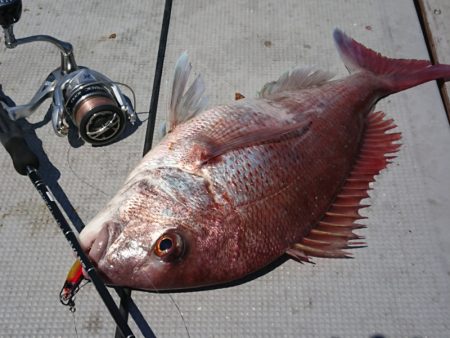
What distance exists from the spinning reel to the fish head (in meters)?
0.46

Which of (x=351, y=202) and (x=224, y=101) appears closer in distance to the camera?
(x=351, y=202)

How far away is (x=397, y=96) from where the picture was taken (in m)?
2.46

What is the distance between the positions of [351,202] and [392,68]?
824 millimetres

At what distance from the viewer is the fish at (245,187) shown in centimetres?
162

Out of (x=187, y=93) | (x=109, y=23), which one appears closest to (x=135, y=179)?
(x=187, y=93)

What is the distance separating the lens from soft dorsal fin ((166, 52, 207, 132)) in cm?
211

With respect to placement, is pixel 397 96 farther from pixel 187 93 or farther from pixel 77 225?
pixel 77 225

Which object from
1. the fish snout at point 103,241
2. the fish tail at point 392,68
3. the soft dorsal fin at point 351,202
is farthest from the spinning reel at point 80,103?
the fish tail at point 392,68

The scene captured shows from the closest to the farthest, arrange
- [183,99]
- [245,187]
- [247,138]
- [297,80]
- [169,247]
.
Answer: [169,247], [245,187], [247,138], [183,99], [297,80]

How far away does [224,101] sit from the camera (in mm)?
2406

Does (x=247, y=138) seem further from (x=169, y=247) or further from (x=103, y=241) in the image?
(x=103, y=241)

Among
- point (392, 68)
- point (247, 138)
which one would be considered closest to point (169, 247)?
point (247, 138)

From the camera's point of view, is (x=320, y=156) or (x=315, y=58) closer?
(x=320, y=156)

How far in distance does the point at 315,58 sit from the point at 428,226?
1.06m
